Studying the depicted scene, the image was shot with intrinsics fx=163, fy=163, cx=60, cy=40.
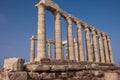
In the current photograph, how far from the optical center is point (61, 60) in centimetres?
1961

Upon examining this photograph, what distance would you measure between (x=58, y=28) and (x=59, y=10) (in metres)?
3.00

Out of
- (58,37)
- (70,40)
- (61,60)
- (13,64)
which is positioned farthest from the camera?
(70,40)

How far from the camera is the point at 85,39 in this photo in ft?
110

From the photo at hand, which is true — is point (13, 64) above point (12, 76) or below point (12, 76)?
above

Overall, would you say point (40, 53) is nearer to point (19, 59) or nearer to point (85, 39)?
point (19, 59)

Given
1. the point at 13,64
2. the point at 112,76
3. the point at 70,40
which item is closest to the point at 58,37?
the point at 70,40

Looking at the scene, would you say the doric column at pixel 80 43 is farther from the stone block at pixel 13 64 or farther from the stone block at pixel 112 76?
the stone block at pixel 13 64

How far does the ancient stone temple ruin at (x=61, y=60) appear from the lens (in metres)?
11.2

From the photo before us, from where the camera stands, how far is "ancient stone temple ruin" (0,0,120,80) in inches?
440

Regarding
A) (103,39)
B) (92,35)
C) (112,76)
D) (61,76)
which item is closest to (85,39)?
(92,35)

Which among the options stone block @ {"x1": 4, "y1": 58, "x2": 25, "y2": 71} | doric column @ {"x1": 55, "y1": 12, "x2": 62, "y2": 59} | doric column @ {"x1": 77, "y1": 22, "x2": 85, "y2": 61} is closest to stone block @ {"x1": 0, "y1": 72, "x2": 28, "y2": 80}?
stone block @ {"x1": 4, "y1": 58, "x2": 25, "y2": 71}

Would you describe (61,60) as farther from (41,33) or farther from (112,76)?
(112,76)

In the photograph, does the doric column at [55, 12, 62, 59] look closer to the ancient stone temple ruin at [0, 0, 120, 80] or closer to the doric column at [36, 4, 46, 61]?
the ancient stone temple ruin at [0, 0, 120, 80]

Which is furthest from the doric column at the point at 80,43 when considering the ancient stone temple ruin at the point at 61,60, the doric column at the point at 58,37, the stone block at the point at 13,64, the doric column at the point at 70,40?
the stone block at the point at 13,64
